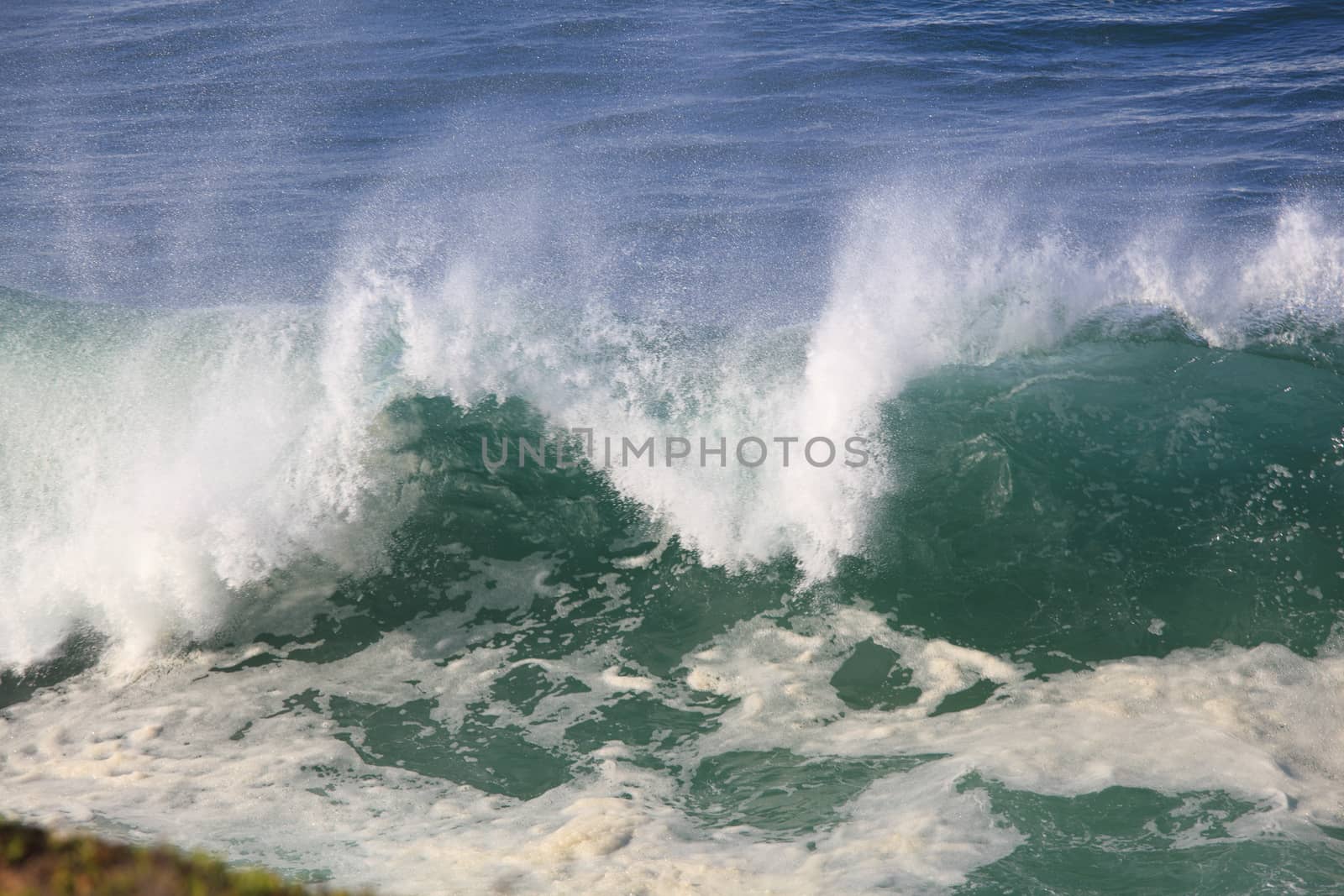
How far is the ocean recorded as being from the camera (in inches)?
215

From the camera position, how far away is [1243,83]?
19.5 m

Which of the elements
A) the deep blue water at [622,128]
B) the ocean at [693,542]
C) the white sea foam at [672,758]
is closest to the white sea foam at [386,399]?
the ocean at [693,542]

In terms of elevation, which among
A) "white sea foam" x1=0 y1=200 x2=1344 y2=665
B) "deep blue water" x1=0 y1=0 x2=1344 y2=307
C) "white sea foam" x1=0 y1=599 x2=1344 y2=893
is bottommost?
"white sea foam" x1=0 y1=599 x2=1344 y2=893

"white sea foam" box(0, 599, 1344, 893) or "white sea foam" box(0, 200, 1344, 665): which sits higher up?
"white sea foam" box(0, 200, 1344, 665)

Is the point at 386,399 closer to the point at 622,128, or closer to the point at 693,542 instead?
the point at 693,542

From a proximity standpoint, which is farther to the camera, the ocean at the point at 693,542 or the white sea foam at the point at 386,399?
the white sea foam at the point at 386,399

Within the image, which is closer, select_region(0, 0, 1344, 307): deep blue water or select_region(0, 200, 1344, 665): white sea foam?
select_region(0, 200, 1344, 665): white sea foam

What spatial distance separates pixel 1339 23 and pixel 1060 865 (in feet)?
77.3

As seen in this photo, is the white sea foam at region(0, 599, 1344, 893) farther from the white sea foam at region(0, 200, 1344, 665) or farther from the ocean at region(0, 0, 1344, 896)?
the white sea foam at region(0, 200, 1344, 665)

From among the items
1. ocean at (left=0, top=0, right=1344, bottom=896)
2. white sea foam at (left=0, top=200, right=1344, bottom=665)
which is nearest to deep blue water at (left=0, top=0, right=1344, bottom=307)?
ocean at (left=0, top=0, right=1344, bottom=896)

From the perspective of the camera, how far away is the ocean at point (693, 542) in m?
5.46

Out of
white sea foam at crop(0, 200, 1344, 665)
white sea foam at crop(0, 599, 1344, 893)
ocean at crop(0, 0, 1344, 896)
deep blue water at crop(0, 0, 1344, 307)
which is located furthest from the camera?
deep blue water at crop(0, 0, 1344, 307)

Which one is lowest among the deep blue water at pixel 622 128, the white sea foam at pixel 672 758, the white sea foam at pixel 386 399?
the white sea foam at pixel 672 758

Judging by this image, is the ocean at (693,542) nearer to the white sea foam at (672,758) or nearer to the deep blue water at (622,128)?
the white sea foam at (672,758)
